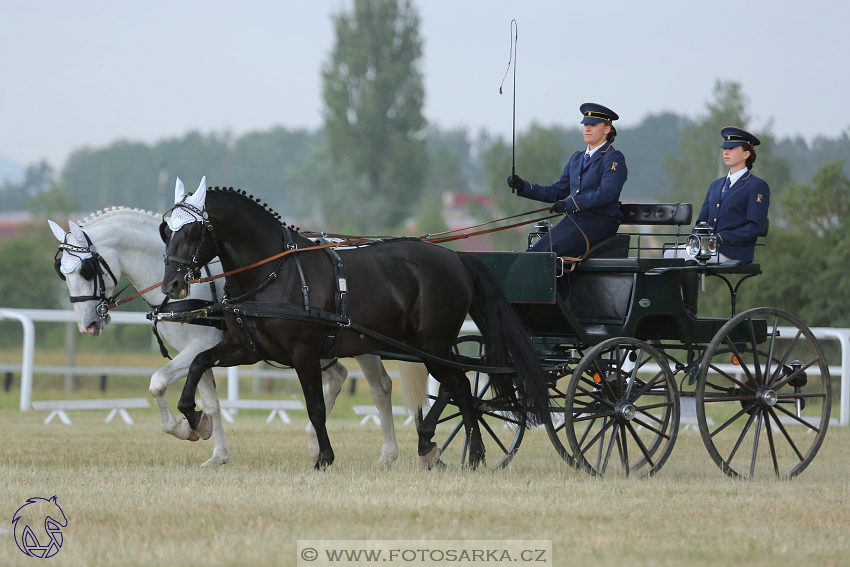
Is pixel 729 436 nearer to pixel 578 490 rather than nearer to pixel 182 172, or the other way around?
pixel 578 490

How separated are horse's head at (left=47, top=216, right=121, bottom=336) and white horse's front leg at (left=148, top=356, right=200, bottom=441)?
1.84 ft

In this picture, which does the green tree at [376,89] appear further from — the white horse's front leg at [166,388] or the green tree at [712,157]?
the white horse's front leg at [166,388]

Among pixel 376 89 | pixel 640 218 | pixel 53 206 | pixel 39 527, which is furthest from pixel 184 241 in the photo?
pixel 53 206

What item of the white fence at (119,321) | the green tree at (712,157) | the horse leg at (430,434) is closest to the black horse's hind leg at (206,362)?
the horse leg at (430,434)

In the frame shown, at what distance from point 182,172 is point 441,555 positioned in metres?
91.1

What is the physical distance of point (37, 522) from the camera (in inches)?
177

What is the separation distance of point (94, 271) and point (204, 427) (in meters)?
1.31

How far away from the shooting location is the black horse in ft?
20.2

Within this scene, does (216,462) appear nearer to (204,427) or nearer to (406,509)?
(204,427)

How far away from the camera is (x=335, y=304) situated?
6.30m

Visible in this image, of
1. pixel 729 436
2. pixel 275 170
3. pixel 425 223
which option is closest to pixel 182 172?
pixel 275 170

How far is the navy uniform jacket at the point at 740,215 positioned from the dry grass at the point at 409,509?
5.24 feet

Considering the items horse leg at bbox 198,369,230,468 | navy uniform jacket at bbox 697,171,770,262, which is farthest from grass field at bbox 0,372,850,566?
navy uniform jacket at bbox 697,171,770,262

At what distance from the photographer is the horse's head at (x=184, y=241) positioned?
5.90 meters
